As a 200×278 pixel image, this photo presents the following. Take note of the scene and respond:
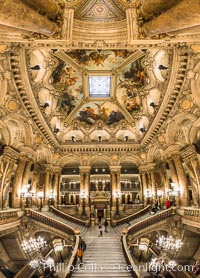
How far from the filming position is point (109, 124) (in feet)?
68.4

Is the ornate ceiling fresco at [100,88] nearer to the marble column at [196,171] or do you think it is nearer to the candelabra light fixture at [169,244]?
the marble column at [196,171]

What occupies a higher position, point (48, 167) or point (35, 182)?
point (48, 167)

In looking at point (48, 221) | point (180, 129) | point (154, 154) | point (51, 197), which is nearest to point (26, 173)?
point (48, 221)

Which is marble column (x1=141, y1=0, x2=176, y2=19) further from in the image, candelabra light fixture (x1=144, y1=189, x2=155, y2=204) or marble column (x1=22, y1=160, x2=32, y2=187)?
→ candelabra light fixture (x1=144, y1=189, x2=155, y2=204)

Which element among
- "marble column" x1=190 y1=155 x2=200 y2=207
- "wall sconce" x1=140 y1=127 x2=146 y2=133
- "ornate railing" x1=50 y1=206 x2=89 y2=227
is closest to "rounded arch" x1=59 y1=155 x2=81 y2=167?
"ornate railing" x1=50 y1=206 x2=89 y2=227

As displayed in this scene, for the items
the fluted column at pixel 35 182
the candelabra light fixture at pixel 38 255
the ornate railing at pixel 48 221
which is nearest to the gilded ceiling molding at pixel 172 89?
the ornate railing at pixel 48 221

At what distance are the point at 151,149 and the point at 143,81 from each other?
6809mm

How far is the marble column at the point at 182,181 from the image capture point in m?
14.8

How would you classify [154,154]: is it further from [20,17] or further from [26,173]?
[20,17]

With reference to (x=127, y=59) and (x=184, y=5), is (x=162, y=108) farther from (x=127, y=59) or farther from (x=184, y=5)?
(x=184, y=5)

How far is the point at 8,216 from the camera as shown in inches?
456

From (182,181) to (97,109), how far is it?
9.77 m

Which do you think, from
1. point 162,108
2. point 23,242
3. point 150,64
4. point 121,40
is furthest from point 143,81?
point 23,242

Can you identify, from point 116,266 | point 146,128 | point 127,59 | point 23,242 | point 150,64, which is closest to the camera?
point 116,266
